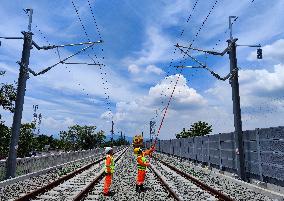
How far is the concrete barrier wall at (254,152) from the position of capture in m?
13.1

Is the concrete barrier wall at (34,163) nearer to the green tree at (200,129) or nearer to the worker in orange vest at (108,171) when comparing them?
the worker in orange vest at (108,171)

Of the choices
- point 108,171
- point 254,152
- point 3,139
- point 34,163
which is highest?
point 3,139

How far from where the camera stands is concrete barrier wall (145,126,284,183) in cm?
1308

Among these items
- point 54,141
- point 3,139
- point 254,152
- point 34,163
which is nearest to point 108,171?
point 254,152

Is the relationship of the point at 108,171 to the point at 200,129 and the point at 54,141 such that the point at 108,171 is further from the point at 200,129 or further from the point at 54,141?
the point at 54,141

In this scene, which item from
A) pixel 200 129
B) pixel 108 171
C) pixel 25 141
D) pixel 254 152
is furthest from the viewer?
pixel 200 129

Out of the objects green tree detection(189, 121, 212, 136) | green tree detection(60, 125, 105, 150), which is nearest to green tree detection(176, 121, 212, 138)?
green tree detection(189, 121, 212, 136)

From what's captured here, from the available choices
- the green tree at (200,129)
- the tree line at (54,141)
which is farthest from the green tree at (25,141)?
the green tree at (200,129)

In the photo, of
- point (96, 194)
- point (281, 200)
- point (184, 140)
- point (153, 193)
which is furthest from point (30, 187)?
point (184, 140)

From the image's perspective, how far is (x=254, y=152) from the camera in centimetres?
1589

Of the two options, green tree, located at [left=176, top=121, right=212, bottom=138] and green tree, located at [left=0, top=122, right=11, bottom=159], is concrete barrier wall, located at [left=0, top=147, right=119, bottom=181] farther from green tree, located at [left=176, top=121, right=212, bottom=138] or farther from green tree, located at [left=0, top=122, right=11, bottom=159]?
green tree, located at [left=176, top=121, right=212, bottom=138]

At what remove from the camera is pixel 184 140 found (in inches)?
1508

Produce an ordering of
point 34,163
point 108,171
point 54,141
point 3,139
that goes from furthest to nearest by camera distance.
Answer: point 54,141 → point 3,139 → point 34,163 → point 108,171

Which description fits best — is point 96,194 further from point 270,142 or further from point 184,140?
point 184,140
